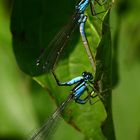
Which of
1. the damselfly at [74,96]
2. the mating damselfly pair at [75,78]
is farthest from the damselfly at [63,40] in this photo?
the damselfly at [74,96]

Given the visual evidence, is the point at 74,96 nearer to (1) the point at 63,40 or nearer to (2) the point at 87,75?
(2) the point at 87,75

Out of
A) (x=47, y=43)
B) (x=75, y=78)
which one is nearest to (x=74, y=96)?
(x=75, y=78)

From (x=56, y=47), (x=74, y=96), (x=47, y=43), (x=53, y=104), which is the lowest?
(x=53, y=104)

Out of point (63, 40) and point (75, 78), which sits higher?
point (63, 40)

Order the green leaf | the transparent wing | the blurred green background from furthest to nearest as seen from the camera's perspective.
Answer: the blurred green background < the transparent wing < the green leaf

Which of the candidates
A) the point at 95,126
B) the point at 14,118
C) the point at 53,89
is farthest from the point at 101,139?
the point at 14,118

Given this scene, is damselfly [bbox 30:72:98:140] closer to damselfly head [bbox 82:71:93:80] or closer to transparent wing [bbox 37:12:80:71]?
damselfly head [bbox 82:71:93:80]

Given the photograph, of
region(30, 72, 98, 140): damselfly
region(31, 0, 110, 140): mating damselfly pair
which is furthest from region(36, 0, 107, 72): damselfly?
region(30, 72, 98, 140): damselfly

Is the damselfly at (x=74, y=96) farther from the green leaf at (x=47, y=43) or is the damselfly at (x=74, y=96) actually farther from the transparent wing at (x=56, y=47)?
the transparent wing at (x=56, y=47)
